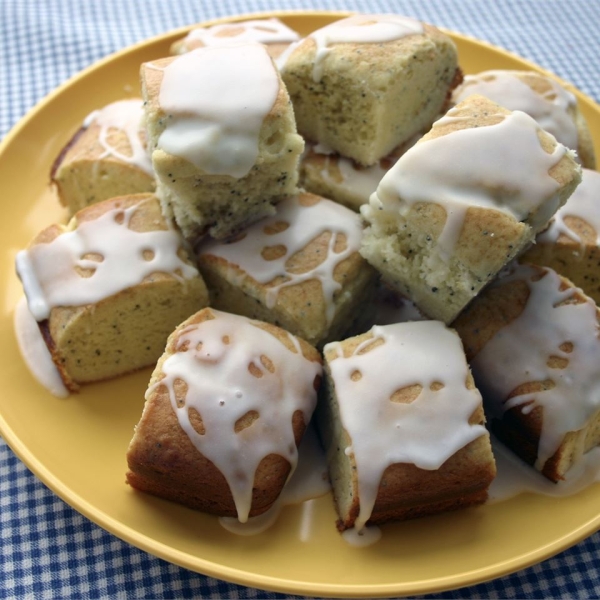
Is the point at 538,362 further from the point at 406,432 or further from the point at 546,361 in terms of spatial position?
the point at 406,432

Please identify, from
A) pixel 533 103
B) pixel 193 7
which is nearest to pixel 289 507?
pixel 533 103

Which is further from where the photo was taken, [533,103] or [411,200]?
[533,103]

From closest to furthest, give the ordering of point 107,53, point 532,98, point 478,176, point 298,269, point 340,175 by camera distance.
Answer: point 478,176
point 298,269
point 340,175
point 532,98
point 107,53

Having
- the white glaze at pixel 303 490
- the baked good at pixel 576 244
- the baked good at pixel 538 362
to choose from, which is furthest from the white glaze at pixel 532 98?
the white glaze at pixel 303 490

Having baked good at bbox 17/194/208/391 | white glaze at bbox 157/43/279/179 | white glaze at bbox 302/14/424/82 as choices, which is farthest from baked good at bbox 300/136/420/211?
baked good at bbox 17/194/208/391

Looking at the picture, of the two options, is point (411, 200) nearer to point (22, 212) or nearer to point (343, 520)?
point (343, 520)

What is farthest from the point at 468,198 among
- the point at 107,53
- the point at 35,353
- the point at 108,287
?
the point at 107,53

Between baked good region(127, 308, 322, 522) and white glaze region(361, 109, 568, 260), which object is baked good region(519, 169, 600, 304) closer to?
white glaze region(361, 109, 568, 260)
